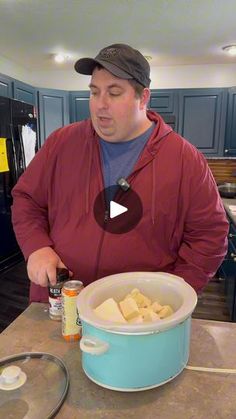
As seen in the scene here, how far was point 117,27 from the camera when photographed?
2822 mm

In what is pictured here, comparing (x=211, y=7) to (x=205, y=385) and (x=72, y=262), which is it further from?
(x=205, y=385)

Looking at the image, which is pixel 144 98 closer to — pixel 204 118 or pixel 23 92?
pixel 23 92

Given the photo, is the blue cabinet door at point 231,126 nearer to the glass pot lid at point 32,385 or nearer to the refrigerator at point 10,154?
the refrigerator at point 10,154

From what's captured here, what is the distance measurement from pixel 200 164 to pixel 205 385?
60cm

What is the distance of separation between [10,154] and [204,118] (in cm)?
241

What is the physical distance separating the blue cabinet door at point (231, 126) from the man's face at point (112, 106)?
3323mm

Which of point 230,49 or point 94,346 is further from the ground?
point 230,49

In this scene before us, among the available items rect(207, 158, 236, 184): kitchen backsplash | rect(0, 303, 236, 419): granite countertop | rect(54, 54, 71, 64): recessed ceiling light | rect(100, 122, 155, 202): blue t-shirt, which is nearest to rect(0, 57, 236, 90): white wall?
rect(54, 54, 71, 64): recessed ceiling light

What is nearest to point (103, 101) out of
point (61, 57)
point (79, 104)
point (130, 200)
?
point (130, 200)

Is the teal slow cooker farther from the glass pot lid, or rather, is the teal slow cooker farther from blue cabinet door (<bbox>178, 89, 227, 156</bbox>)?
blue cabinet door (<bbox>178, 89, 227, 156</bbox>)

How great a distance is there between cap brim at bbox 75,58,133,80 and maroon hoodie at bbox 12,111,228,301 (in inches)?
8.0

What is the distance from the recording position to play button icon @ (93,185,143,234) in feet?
3.17

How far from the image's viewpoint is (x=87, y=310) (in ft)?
2.08

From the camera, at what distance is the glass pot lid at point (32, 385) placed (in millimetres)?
576
